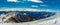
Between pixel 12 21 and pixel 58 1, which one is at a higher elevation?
pixel 58 1

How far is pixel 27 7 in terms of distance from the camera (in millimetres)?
1292

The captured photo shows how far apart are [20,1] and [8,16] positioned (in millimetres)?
127

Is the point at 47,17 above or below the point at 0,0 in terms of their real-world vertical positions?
below

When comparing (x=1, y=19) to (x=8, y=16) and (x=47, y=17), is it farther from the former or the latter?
(x=47, y=17)

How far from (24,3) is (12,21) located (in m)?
0.14

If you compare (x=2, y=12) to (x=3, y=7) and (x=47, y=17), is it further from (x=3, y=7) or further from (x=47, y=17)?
(x=47, y=17)

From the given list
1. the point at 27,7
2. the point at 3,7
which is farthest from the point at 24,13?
the point at 3,7

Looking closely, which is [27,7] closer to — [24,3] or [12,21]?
[24,3]

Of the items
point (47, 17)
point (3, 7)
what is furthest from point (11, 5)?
point (47, 17)

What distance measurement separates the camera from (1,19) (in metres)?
1.28

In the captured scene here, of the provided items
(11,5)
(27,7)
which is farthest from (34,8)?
(11,5)

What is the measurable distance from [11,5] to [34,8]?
0.15 metres

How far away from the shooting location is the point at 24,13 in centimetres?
130

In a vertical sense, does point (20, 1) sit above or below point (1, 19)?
above
